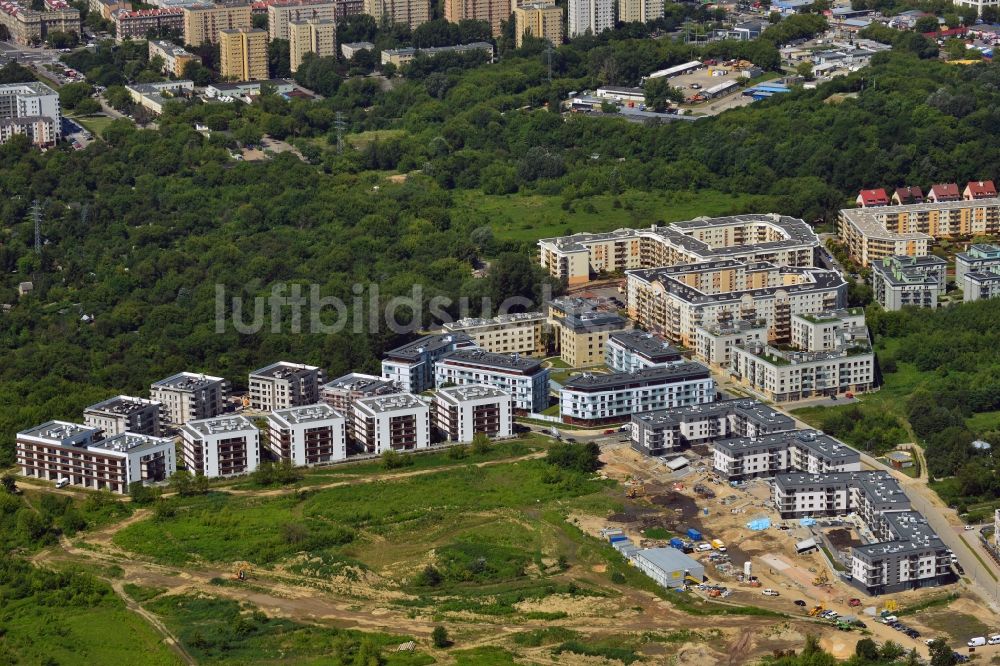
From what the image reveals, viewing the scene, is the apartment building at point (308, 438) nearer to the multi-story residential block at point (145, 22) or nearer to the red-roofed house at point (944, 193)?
the red-roofed house at point (944, 193)

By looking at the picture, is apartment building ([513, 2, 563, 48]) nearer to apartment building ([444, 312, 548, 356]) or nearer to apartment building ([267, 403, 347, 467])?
apartment building ([444, 312, 548, 356])

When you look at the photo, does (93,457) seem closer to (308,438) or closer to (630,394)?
(308,438)

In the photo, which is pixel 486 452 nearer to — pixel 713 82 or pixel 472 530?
pixel 472 530

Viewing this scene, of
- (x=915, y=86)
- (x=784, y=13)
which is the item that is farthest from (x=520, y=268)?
(x=784, y=13)

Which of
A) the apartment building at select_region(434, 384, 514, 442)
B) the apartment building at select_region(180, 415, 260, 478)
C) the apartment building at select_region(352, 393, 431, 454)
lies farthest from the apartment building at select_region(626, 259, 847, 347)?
the apartment building at select_region(180, 415, 260, 478)

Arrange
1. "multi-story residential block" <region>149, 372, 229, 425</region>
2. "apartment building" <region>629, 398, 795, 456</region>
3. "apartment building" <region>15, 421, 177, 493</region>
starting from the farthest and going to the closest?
"multi-story residential block" <region>149, 372, 229, 425</region> < "apartment building" <region>629, 398, 795, 456</region> < "apartment building" <region>15, 421, 177, 493</region>

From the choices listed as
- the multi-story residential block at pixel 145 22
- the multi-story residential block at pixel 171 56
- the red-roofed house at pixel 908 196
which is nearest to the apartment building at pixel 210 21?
the multi-story residential block at pixel 171 56
